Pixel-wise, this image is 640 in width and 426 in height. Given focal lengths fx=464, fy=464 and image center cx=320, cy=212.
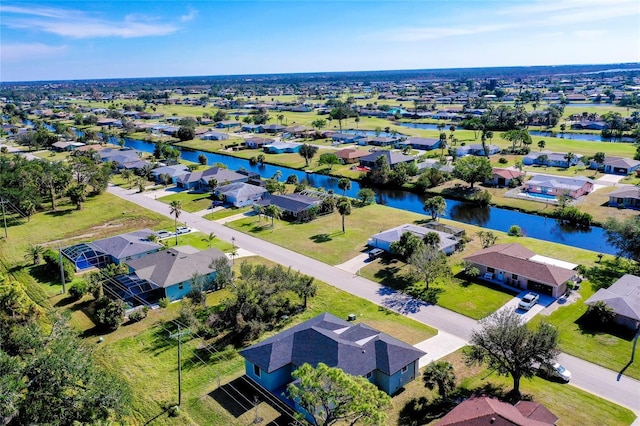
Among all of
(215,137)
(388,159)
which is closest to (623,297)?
(388,159)

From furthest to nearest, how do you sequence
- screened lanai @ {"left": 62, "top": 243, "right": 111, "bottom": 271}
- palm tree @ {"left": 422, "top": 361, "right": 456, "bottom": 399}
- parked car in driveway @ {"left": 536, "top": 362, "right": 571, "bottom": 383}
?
1. screened lanai @ {"left": 62, "top": 243, "right": 111, "bottom": 271}
2. parked car in driveway @ {"left": 536, "top": 362, "right": 571, "bottom": 383}
3. palm tree @ {"left": 422, "top": 361, "right": 456, "bottom": 399}

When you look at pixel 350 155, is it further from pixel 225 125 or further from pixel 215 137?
pixel 225 125

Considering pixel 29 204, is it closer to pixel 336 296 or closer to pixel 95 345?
pixel 95 345

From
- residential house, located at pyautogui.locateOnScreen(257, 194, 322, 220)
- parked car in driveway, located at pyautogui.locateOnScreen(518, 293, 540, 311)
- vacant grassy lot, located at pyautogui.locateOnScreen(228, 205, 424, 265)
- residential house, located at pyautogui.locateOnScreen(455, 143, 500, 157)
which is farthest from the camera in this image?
residential house, located at pyautogui.locateOnScreen(455, 143, 500, 157)

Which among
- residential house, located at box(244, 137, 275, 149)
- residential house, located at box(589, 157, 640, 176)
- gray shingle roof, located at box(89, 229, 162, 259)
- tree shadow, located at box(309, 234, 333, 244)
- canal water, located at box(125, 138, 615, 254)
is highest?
Result: residential house, located at box(244, 137, 275, 149)

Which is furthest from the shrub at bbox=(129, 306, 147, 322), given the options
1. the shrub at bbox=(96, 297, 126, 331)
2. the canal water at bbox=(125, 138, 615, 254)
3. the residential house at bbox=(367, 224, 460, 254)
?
the canal water at bbox=(125, 138, 615, 254)

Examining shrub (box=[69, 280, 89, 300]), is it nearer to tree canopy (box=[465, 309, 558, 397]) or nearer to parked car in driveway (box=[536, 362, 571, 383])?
tree canopy (box=[465, 309, 558, 397])

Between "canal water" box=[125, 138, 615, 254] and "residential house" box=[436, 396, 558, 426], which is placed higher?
"residential house" box=[436, 396, 558, 426]
